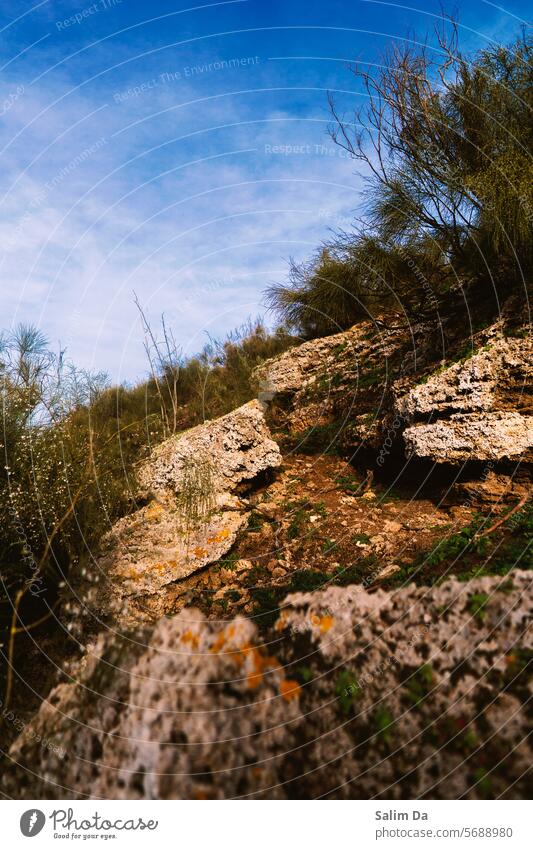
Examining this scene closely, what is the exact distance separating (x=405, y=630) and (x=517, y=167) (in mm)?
6253

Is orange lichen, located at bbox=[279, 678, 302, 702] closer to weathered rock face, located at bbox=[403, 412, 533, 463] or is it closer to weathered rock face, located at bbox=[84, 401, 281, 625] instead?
weathered rock face, located at bbox=[84, 401, 281, 625]

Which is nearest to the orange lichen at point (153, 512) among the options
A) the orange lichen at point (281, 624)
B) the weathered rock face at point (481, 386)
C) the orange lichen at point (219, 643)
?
the orange lichen at point (219, 643)

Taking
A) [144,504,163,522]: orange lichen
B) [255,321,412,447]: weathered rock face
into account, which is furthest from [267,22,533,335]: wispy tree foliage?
[144,504,163,522]: orange lichen

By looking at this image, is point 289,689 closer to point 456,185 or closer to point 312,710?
point 312,710

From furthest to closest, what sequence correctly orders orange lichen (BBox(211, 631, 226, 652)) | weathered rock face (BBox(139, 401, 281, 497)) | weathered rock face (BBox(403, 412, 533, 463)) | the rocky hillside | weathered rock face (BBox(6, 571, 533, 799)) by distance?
1. weathered rock face (BBox(139, 401, 281, 497))
2. weathered rock face (BBox(403, 412, 533, 463))
3. orange lichen (BBox(211, 631, 226, 652))
4. the rocky hillside
5. weathered rock face (BBox(6, 571, 533, 799))

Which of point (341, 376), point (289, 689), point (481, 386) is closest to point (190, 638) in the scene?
point (289, 689)

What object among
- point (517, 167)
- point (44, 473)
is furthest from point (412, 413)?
point (44, 473)

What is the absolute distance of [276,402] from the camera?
31.0ft

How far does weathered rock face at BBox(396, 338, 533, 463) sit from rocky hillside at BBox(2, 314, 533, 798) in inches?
0.9

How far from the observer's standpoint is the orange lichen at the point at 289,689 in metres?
2.34

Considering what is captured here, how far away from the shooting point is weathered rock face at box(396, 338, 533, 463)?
15.9ft

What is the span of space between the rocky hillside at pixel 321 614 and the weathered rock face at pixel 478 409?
24mm

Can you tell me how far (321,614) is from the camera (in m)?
2.84

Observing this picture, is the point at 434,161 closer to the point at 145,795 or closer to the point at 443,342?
the point at 443,342
